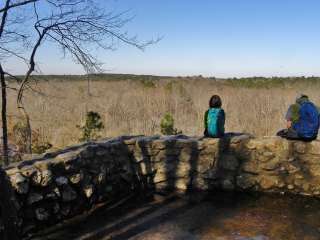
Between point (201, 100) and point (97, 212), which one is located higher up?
point (201, 100)

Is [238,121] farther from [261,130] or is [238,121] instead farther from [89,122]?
[89,122]

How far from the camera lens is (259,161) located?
7602 mm

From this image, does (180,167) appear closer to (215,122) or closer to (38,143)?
(215,122)

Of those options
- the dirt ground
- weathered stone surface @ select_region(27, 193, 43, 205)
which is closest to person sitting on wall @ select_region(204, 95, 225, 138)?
the dirt ground

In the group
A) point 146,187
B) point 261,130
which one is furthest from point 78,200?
point 261,130

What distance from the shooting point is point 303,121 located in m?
7.27

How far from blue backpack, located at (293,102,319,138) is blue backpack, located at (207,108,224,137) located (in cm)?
118

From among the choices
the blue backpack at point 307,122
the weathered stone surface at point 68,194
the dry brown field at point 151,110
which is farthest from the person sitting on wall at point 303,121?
the dry brown field at point 151,110

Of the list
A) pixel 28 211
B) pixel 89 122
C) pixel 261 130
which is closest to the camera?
pixel 28 211

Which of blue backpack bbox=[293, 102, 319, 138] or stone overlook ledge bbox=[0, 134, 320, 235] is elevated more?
blue backpack bbox=[293, 102, 319, 138]

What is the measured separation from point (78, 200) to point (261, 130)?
20.5 ft

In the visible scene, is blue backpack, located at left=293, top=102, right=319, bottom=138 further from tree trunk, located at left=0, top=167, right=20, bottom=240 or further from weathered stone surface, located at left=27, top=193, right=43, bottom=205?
tree trunk, located at left=0, top=167, right=20, bottom=240

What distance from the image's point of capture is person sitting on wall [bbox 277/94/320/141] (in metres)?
7.29

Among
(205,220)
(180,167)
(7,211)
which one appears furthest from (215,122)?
(7,211)
